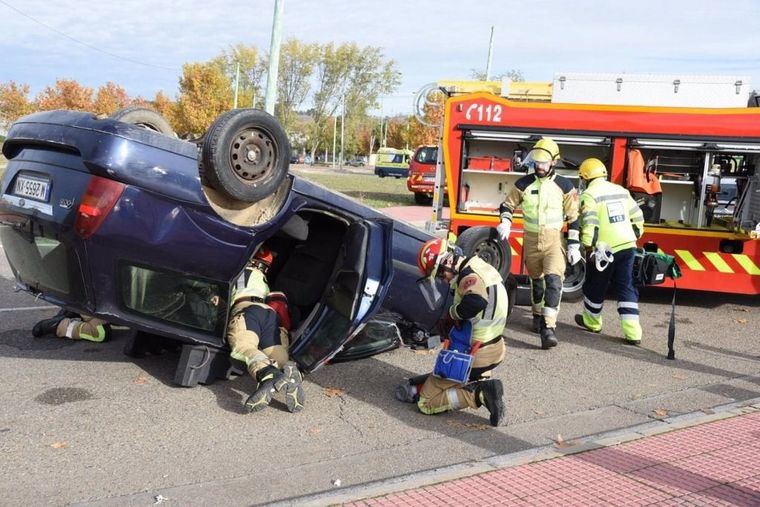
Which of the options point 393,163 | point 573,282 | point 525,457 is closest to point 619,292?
point 573,282

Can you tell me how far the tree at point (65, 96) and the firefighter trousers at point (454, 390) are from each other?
52209mm

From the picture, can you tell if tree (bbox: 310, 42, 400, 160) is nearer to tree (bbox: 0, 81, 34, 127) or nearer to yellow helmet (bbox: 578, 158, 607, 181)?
tree (bbox: 0, 81, 34, 127)

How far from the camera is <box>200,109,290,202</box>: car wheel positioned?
4.08 metres

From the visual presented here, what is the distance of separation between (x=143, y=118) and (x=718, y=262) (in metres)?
6.44

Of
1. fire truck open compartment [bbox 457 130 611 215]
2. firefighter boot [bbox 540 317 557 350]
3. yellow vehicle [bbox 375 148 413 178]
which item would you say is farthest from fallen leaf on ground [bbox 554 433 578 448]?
yellow vehicle [bbox 375 148 413 178]

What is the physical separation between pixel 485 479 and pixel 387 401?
54.3 inches

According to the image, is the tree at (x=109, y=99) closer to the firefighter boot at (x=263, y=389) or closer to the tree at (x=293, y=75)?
the tree at (x=293, y=75)

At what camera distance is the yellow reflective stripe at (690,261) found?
27.2 ft

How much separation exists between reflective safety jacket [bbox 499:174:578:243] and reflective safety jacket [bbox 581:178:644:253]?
117 millimetres

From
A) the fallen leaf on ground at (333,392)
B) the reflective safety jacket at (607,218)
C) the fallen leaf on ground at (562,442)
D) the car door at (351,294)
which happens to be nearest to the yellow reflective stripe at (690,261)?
the reflective safety jacket at (607,218)

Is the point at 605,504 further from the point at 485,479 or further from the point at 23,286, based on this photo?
the point at 23,286

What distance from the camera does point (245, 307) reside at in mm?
4777

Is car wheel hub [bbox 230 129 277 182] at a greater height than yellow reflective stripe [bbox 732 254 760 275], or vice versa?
car wheel hub [bbox 230 129 277 182]

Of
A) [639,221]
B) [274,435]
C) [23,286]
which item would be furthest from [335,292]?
[639,221]
